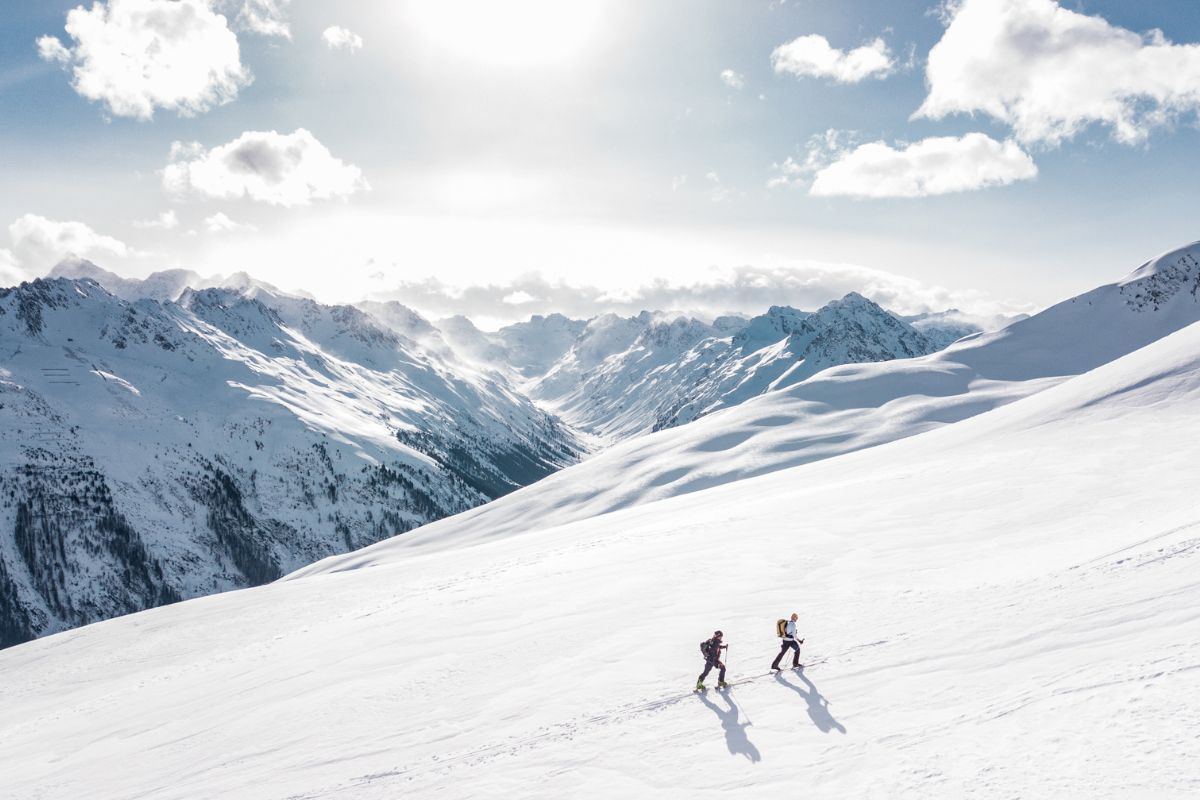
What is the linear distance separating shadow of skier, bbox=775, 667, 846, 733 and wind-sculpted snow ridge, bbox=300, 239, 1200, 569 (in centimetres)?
6745

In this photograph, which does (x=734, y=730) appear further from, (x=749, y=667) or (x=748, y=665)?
(x=748, y=665)

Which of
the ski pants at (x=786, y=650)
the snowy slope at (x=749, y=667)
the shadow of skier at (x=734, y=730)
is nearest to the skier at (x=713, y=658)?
the shadow of skier at (x=734, y=730)

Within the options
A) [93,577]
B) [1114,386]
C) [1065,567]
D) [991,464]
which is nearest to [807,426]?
[1114,386]

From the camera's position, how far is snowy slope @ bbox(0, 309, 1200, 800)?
12.1m

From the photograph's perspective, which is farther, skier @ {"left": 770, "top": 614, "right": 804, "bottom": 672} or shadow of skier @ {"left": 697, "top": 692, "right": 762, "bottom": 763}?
skier @ {"left": 770, "top": 614, "right": 804, "bottom": 672}

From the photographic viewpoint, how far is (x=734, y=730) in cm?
1459

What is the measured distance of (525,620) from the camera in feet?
81.0

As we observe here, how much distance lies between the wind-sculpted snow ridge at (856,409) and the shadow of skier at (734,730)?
67620mm

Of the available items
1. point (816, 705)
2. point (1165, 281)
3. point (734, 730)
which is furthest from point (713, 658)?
point (1165, 281)

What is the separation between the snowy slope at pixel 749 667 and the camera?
12133mm

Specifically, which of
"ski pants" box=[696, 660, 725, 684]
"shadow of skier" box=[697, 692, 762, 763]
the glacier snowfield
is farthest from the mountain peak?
"shadow of skier" box=[697, 692, 762, 763]

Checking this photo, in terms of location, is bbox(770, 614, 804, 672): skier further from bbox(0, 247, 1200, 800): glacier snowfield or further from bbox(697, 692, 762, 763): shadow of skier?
bbox(697, 692, 762, 763): shadow of skier

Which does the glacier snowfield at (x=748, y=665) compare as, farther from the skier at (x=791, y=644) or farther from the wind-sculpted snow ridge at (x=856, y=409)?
the wind-sculpted snow ridge at (x=856, y=409)

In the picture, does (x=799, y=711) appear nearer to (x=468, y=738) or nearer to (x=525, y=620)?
(x=468, y=738)
